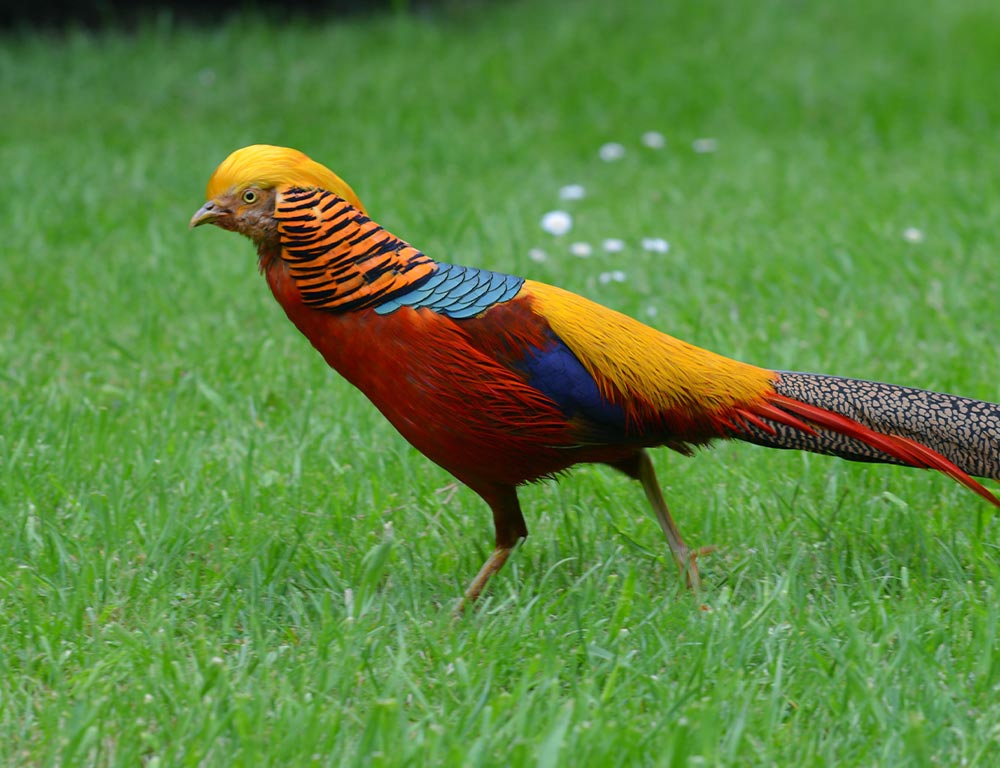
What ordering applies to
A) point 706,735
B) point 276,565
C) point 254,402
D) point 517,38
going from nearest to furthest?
point 706,735, point 276,565, point 254,402, point 517,38

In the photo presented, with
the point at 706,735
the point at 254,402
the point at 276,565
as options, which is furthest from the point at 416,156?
the point at 706,735

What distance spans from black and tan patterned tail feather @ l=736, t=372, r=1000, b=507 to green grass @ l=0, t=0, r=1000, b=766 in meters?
0.32

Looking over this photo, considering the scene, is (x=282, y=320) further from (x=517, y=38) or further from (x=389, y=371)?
(x=517, y=38)

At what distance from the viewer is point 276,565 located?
10.2ft

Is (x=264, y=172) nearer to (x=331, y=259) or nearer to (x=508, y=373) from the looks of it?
(x=331, y=259)

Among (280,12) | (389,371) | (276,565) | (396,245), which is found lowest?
(276,565)

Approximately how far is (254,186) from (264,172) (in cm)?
4

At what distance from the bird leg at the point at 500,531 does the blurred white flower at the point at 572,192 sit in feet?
10.5

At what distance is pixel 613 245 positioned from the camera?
517 centimetres

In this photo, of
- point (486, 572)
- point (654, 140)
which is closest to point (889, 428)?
point (486, 572)

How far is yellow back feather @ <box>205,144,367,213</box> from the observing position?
277 centimetres

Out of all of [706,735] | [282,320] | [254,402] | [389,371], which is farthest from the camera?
[282,320]

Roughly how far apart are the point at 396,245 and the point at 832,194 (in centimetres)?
394

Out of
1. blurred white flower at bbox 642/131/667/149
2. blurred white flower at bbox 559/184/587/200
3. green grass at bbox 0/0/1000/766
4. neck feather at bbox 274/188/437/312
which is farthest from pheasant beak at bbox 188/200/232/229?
blurred white flower at bbox 642/131/667/149
